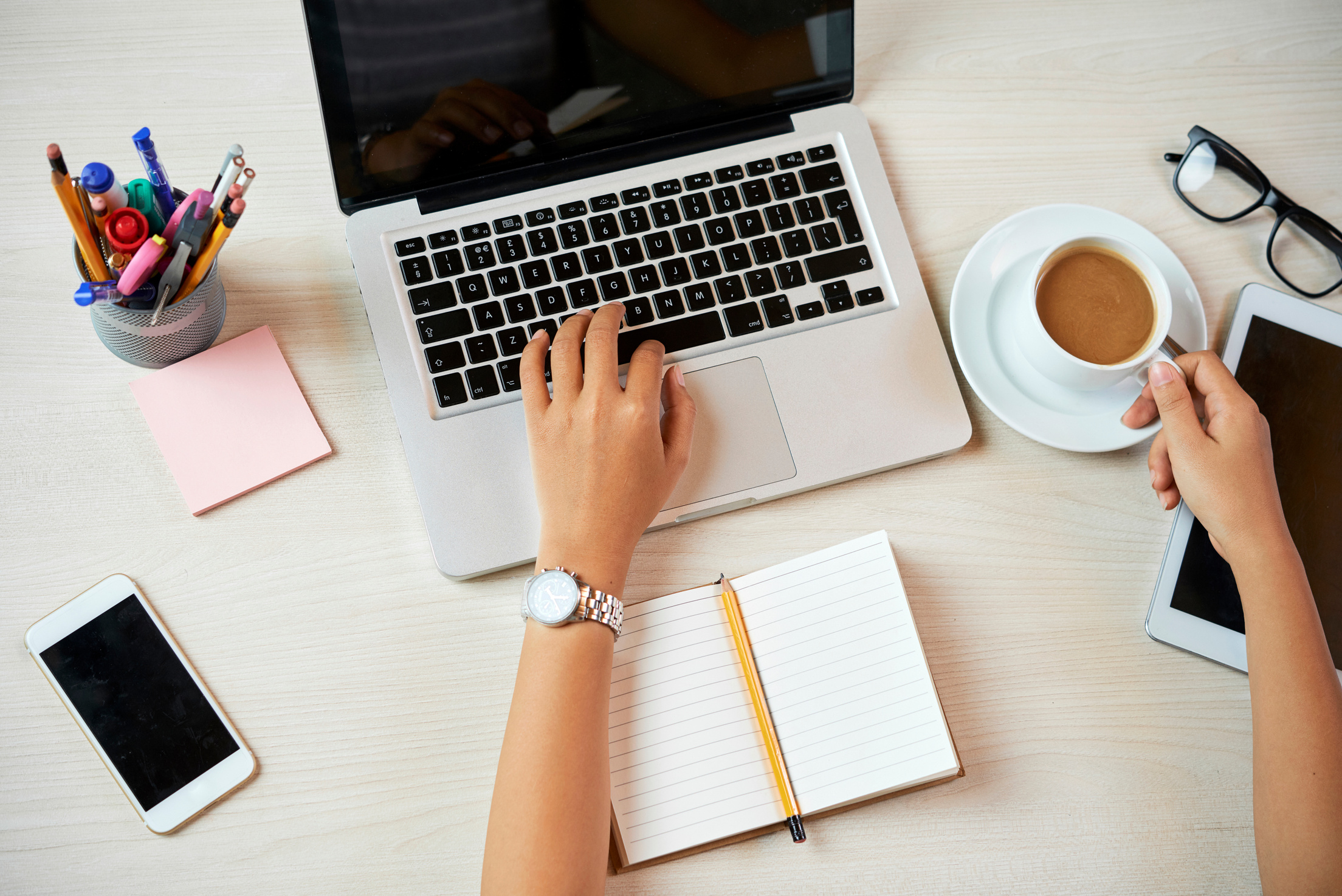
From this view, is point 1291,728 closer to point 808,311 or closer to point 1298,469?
point 1298,469

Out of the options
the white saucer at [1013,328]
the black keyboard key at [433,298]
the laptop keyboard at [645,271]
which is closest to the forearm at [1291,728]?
the white saucer at [1013,328]

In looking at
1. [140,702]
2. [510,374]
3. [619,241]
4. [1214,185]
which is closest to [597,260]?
[619,241]

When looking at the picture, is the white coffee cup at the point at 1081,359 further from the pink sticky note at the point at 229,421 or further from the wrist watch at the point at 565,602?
the pink sticky note at the point at 229,421

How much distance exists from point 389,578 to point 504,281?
28cm

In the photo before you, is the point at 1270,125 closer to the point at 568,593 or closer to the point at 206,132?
the point at 568,593

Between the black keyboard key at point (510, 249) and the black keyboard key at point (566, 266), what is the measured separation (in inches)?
1.1

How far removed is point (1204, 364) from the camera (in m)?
0.70

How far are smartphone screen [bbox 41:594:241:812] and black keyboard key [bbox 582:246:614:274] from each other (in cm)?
47

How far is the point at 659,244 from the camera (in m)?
0.74

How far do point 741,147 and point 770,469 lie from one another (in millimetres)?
315

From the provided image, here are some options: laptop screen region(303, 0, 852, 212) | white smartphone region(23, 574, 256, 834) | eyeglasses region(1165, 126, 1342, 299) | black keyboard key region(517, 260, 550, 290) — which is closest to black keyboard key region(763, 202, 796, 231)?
laptop screen region(303, 0, 852, 212)

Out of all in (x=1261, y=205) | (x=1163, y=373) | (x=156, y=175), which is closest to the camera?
(x=156, y=175)

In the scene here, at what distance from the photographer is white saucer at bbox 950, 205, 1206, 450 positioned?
2.40 ft

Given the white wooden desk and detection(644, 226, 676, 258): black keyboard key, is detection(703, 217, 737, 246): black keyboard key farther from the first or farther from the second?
the white wooden desk
